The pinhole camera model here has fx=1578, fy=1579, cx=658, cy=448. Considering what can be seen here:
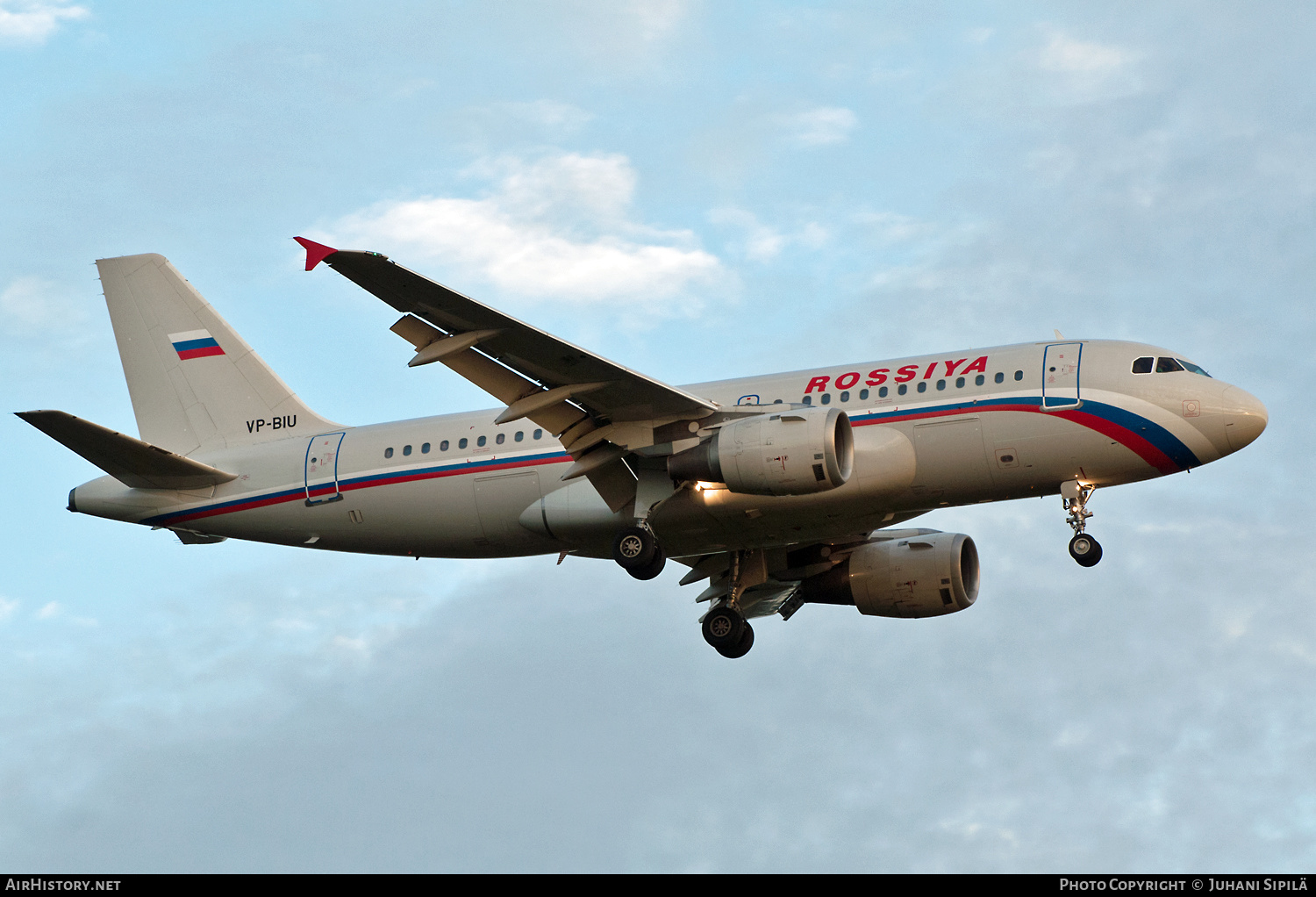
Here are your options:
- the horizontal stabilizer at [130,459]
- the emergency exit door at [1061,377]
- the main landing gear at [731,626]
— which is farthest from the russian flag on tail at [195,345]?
the emergency exit door at [1061,377]

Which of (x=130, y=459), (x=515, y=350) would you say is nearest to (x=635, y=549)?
(x=515, y=350)

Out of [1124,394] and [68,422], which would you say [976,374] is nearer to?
[1124,394]

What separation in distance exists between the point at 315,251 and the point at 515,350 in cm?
488

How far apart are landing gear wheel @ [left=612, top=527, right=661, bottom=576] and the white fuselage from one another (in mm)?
506

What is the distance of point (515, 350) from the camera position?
30156 millimetres

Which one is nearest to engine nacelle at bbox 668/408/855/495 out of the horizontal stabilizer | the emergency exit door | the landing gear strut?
the emergency exit door

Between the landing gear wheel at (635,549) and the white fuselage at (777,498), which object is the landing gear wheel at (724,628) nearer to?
the white fuselage at (777,498)

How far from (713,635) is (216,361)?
1398cm

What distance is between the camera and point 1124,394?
101 ft

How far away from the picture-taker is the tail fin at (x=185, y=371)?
37.4 m

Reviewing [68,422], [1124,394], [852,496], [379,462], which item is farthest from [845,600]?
[68,422]

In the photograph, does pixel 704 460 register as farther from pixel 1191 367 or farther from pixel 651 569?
pixel 1191 367

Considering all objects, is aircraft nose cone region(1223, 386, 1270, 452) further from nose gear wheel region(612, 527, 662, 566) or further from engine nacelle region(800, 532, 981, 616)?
nose gear wheel region(612, 527, 662, 566)

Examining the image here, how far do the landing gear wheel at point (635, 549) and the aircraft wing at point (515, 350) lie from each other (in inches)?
91.0
